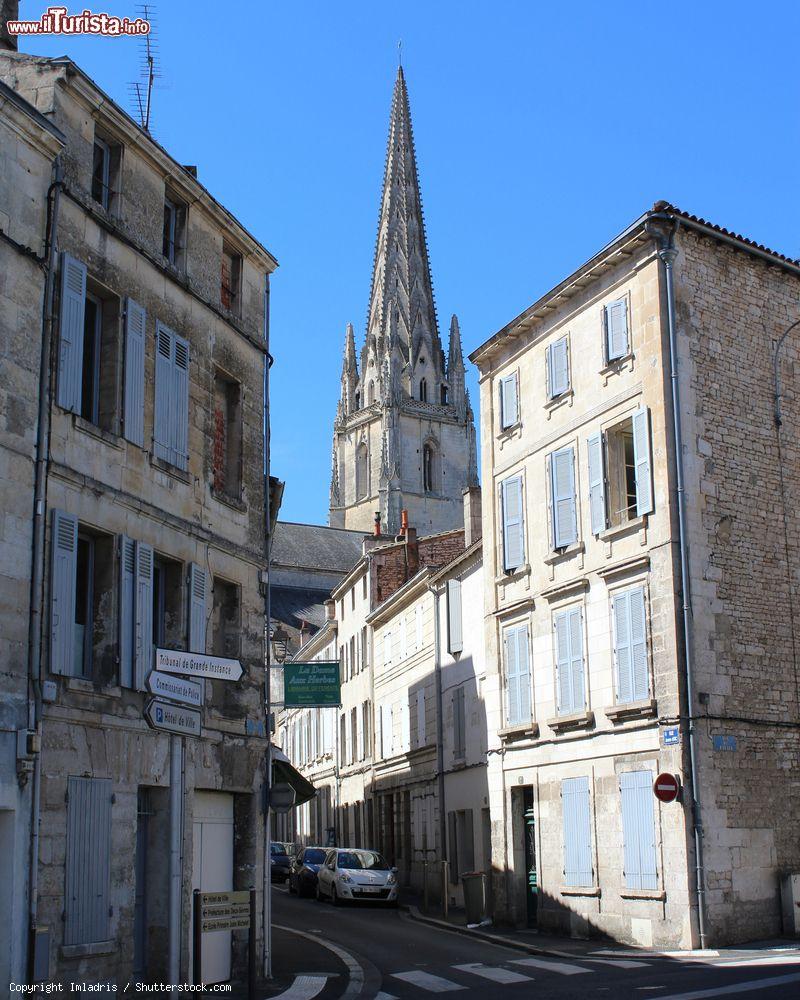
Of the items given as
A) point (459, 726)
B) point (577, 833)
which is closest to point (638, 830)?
point (577, 833)

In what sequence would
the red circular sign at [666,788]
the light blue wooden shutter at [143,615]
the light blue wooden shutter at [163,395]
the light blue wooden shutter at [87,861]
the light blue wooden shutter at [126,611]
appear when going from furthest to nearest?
1. the red circular sign at [666,788]
2. the light blue wooden shutter at [163,395]
3. the light blue wooden shutter at [143,615]
4. the light blue wooden shutter at [126,611]
5. the light blue wooden shutter at [87,861]

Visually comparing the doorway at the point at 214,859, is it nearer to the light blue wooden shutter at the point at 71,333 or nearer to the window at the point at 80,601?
the window at the point at 80,601

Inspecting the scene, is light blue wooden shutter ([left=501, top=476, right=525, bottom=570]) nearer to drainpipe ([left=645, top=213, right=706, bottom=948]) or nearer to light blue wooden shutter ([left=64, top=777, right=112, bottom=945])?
drainpipe ([left=645, top=213, right=706, bottom=948])

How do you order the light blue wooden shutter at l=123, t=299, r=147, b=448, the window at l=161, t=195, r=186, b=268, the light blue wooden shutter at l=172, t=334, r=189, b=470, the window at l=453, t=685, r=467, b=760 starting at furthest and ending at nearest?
1. the window at l=453, t=685, r=467, b=760
2. the window at l=161, t=195, r=186, b=268
3. the light blue wooden shutter at l=172, t=334, r=189, b=470
4. the light blue wooden shutter at l=123, t=299, r=147, b=448

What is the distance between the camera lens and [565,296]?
22.0 m

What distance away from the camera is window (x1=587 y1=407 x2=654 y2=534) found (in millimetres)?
19609

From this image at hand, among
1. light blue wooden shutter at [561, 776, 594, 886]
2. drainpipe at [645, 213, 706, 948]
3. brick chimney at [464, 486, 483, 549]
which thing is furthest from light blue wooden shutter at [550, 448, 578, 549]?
brick chimney at [464, 486, 483, 549]

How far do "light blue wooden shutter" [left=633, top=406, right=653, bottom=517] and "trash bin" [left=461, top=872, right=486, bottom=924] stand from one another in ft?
26.0

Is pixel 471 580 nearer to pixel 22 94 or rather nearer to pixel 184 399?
pixel 184 399

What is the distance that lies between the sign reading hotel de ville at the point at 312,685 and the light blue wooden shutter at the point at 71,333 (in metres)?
11.0

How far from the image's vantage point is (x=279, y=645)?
63250mm

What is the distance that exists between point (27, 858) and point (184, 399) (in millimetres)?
5804

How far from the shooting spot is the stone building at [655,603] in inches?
712

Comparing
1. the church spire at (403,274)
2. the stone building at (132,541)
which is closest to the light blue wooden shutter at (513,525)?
the stone building at (132,541)
